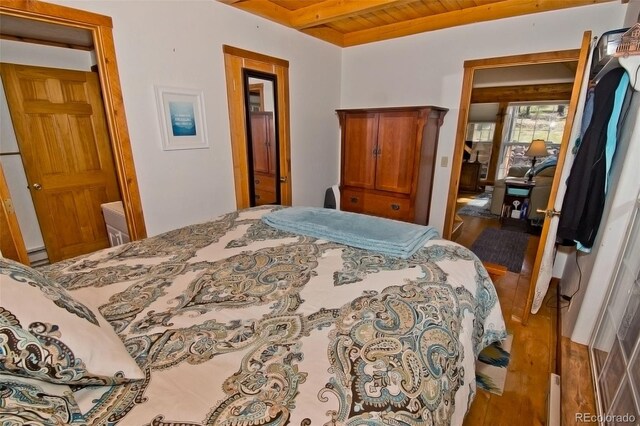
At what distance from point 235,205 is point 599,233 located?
106 inches

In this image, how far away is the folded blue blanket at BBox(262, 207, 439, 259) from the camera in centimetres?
145

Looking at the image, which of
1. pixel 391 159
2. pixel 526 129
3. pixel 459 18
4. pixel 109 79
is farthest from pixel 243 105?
pixel 526 129

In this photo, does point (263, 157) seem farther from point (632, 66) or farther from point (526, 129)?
point (526, 129)

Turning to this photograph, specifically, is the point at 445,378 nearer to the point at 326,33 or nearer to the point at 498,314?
the point at 498,314

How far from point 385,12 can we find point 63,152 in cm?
355

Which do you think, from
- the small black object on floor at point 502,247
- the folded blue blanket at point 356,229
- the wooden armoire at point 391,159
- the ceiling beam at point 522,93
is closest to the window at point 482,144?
the ceiling beam at point 522,93

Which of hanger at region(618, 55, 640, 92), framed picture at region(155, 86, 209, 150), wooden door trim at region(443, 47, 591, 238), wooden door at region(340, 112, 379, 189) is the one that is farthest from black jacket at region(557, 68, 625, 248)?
framed picture at region(155, 86, 209, 150)

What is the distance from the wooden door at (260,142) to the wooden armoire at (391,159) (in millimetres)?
893

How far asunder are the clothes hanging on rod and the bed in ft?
2.95

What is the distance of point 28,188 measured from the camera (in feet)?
9.70

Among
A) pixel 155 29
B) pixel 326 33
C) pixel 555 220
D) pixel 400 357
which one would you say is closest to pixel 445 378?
pixel 400 357

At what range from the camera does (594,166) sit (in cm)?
170

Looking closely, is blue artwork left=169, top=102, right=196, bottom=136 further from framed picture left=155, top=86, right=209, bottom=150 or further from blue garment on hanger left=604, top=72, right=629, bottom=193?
blue garment on hanger left=604, top=72, right=629, bottom=193

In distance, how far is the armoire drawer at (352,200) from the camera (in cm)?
336
